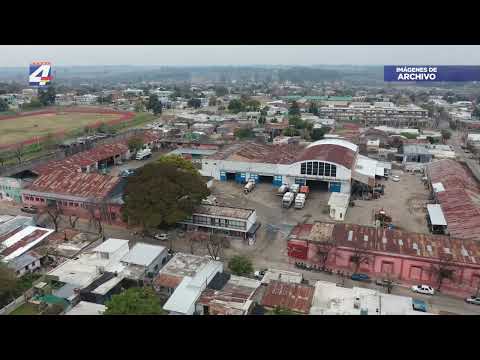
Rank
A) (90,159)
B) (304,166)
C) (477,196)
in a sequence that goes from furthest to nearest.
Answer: (90,159), (304,166), (477,196)

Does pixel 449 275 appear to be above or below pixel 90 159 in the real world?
below

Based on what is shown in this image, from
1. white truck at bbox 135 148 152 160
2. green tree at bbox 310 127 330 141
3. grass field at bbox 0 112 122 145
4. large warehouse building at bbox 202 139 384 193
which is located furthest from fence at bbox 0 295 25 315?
green tree at bbox 310 127 330 141

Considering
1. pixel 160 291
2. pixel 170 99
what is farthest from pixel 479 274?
pixel 170 99

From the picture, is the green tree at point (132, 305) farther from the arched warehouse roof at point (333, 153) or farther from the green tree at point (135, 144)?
the green tree at point (135, 144)

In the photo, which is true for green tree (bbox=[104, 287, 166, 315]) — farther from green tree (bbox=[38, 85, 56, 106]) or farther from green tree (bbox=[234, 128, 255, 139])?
green tree (bbox=[38, 85, 56, 106])

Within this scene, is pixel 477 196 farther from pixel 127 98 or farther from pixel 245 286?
pixel 127 98

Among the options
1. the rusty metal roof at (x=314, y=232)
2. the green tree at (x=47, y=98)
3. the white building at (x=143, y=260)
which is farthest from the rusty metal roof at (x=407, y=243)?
the green tree at (x=47, y=98)
